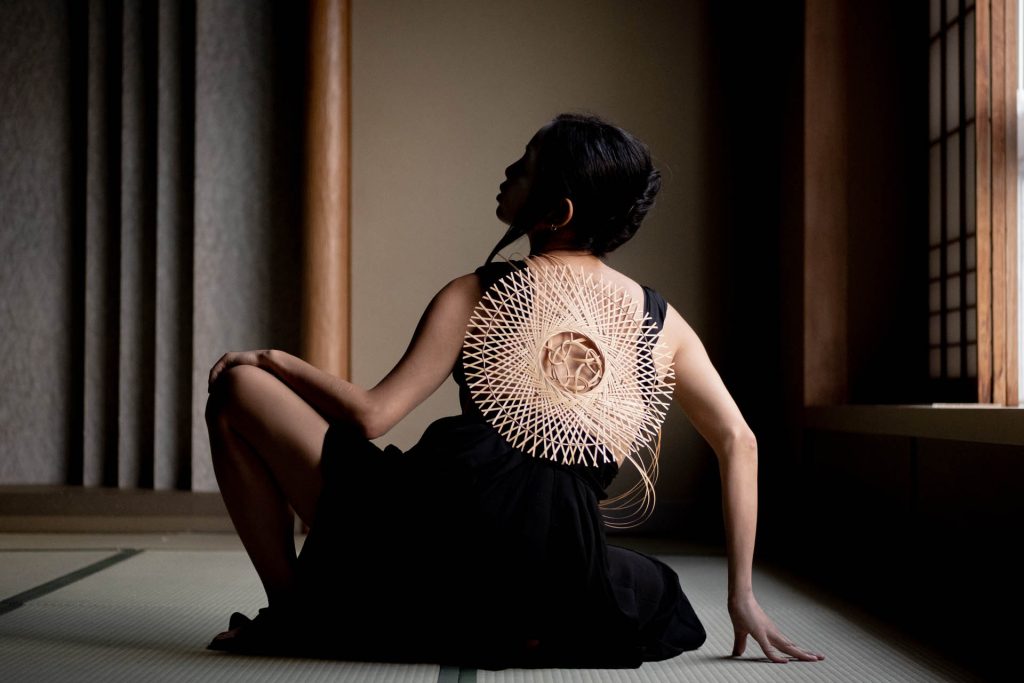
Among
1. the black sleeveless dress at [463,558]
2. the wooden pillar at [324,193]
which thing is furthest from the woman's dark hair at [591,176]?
the wooden pillar at [324,193]

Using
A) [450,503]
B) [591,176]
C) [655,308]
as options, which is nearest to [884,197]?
[655,308]

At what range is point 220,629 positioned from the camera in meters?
2.18

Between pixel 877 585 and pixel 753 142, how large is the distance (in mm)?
1863

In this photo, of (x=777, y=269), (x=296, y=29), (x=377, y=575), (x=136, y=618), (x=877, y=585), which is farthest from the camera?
(x=296, y=29)

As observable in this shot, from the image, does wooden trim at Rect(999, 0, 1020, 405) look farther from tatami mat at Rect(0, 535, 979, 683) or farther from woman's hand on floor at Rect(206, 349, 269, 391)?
woman's hand on floor at Rect(206, 349, 269, 391)

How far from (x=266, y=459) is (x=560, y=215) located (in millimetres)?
677

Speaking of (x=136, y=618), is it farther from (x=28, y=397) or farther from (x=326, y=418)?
(x=28, y=397)

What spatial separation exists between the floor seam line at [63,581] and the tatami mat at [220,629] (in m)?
0.02

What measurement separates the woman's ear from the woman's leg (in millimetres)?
538

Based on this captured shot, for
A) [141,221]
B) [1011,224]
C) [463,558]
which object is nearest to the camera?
[463,558]

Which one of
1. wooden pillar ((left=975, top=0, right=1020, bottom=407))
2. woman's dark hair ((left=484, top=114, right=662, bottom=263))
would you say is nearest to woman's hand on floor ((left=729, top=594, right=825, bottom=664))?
woman's dark hair ((left=484, top=114, right=662, bottom=263))

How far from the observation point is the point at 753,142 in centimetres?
411

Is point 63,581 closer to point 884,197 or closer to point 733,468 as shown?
point 733,468

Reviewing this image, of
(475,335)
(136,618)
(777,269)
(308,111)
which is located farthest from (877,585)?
(308,111)
